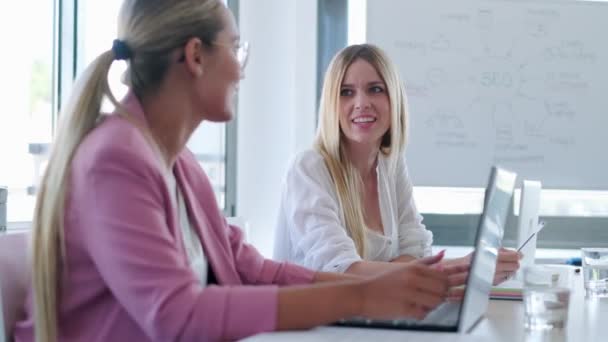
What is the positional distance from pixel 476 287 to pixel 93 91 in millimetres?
685

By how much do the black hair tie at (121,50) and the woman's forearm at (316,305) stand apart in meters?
0.49

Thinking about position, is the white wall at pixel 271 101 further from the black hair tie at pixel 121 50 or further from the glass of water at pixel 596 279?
the black hair tie at pixel 121 50

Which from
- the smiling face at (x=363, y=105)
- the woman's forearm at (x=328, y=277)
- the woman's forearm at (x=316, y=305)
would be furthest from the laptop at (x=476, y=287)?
the smiling face at (x=363, y=105)

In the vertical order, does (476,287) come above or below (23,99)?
below

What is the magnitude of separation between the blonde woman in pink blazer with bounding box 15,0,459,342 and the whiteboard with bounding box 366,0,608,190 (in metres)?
2.43

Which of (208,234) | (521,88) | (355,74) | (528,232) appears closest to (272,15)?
(521,88)

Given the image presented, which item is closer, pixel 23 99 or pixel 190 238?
pixel 190 238

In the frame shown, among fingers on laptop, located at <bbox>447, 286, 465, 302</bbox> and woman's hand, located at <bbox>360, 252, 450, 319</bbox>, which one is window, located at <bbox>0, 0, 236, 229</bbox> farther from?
woman's hand, located at <bbox>360, 252, 450, 319</bbox>

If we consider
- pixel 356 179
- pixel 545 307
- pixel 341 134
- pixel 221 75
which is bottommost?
pixel 545 307

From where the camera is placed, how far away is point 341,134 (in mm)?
2381

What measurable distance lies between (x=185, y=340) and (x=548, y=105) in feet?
9.92

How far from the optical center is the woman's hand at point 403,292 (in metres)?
1.14

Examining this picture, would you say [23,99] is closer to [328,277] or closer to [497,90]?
[328,277]

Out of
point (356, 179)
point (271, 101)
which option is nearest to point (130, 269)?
point (356, 179)
